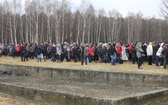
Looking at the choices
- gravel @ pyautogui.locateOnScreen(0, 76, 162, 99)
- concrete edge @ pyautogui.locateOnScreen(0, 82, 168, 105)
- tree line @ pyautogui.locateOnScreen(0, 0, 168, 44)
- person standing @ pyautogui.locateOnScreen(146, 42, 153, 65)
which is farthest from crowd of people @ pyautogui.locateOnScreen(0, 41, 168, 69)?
tree line @ pyautogui.locateOnScreen(0, 0, 168, 44)

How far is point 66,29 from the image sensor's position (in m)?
77.6

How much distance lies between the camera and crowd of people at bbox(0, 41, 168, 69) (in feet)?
74.4

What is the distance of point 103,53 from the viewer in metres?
26.5

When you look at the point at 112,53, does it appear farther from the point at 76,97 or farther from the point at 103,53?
the point at 76,97

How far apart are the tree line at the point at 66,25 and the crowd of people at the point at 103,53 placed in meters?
30.9

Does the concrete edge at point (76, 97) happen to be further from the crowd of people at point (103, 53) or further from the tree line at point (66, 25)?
the tree line at point (66, 25)

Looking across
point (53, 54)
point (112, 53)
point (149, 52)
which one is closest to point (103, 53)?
point (112, 53)

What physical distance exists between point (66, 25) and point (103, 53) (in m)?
50.5

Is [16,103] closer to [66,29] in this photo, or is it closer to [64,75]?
[64,75]

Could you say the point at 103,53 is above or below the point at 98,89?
above

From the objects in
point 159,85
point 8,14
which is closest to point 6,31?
point 8,14

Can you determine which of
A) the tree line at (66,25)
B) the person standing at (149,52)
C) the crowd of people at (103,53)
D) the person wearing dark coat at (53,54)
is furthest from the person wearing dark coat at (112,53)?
the tree line at (66,25)

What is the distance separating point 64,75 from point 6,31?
191 ft

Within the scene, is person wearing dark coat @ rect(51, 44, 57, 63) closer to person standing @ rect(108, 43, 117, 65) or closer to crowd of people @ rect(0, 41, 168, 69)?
crowd of people @ rect(0, 41, 168, 69)
